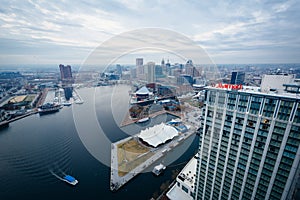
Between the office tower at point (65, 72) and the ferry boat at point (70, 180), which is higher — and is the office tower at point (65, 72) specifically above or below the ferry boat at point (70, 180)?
above

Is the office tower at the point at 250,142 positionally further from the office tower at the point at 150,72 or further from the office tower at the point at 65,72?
the office tower at the point at 65,72

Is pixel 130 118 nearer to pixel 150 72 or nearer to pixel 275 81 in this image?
pixel 275 81

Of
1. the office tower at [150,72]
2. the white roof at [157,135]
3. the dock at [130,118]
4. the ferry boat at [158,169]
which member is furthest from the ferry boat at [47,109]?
the office tower at [150,72]

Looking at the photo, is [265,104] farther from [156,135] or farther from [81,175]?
[81,175]

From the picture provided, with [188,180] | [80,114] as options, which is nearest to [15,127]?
[80,114]

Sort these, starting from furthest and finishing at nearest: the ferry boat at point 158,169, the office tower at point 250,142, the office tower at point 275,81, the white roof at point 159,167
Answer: the white roof at point 159,167 → the ferry boat at point 158,169 → the office tower at point 275,81 → the office tower at point 250,142

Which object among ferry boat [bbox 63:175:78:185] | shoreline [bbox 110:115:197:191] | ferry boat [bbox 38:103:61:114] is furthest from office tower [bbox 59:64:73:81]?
ferry boat [bbox 63:175:78:185]
